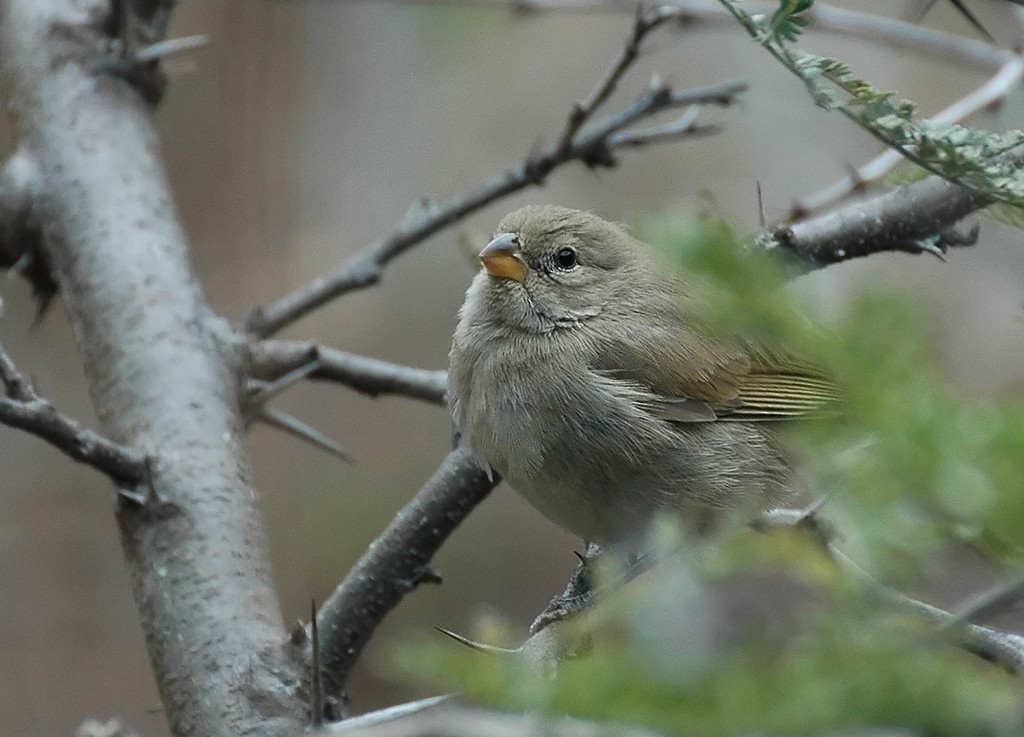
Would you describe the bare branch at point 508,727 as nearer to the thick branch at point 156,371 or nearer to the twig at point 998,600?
the twig at point 998,600

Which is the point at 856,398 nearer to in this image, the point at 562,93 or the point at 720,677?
the point at 720,677

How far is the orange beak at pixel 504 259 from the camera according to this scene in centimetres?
362

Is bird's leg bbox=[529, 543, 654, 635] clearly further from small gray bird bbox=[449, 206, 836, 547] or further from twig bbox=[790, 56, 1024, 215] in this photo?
twig bbox=[790, 56, 1024, 215]

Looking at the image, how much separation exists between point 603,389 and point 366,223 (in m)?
Result: 6.44

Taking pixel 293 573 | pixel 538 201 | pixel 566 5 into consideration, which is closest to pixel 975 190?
pixel 566 5

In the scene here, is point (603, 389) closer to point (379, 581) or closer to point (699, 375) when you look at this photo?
point (699, 375)

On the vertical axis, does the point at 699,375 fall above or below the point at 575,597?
above

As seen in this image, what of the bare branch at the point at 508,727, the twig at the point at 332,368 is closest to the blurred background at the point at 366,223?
the twig at the point at 332,368

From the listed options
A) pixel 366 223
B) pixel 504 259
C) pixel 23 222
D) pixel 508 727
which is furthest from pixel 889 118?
pixel 366 223

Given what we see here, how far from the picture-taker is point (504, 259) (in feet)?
11.9

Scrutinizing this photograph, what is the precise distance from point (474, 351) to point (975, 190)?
2.28 metres

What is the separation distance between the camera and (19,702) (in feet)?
23.6

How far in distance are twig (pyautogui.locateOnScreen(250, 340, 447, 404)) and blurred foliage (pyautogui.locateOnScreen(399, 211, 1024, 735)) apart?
2562 millimetres

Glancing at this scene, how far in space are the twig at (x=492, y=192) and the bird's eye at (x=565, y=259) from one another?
1.11 feet
